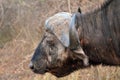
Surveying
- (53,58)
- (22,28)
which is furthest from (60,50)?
(22,28)

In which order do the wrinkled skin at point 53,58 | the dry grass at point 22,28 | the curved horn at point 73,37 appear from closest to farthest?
1. the curved horn at point 73,37
2. the wrinkled skin at point 53,58
3. the dry grass at point 22,28

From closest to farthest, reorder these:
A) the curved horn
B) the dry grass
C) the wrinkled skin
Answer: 1. the curved horn
2. the wrinkled skin
3. the dry grass

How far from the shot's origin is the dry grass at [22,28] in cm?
1023

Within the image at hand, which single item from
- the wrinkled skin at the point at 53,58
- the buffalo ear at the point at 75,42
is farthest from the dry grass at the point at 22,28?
the buffalo ear at the point at 75,42

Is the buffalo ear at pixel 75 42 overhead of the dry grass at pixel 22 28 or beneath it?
overhead

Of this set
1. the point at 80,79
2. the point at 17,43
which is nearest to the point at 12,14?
the point at 17,43

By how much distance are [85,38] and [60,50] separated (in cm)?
33

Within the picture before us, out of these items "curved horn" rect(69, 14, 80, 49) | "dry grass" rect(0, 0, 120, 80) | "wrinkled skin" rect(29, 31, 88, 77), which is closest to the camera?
"curved horn" rect(69, 14, 80, 49)

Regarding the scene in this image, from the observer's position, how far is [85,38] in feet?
17.0

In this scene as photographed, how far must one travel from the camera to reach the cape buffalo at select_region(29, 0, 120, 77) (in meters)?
5.12

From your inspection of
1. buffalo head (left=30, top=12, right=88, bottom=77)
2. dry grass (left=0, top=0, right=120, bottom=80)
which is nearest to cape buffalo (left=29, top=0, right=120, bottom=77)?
buffalo head (left=30, top=12, right=88, bottom=77)

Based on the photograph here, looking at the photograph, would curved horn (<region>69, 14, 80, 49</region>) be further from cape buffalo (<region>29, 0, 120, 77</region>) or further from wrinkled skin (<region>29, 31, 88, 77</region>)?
wrinkled skin (<region>29, 31, 88, 77</region>)

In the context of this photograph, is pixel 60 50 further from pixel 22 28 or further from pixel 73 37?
pixel 22 28

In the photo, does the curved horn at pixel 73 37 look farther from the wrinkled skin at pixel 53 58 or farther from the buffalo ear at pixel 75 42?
the wrinkled skin at pixel 53 58
